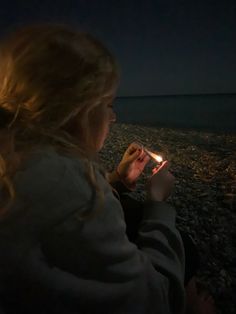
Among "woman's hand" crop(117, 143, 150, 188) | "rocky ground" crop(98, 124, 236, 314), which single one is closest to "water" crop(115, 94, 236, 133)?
"rocky ground" crop(98, 124, 236, 314)

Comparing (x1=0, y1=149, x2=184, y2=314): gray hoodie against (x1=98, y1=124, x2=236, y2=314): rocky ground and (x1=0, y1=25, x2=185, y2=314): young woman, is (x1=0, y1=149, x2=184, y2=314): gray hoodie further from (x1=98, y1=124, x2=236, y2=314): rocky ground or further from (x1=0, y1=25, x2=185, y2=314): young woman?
(x1=98, y1=124, x2=236, y2=314): rocky ground

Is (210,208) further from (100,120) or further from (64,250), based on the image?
(64,250)

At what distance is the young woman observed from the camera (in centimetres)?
84

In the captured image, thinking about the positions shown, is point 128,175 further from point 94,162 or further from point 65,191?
point 65,191

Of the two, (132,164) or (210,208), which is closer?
(132,164)

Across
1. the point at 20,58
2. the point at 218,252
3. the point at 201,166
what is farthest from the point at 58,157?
the point at 201,166

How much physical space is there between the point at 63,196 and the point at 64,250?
0.16 m

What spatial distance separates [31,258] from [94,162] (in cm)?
36

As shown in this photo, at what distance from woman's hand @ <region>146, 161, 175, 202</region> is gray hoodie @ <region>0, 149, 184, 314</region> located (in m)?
0.57

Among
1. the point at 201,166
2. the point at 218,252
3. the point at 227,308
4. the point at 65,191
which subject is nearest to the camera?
the point at 65,191

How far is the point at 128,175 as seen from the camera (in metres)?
2.25

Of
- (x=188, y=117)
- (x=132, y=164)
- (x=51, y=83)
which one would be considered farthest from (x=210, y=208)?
(x=188, y=117)

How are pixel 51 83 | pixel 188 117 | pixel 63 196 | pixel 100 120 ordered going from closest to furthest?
pixel 63 196
pixel 51 83
pixel 100 120
pixel 188 117

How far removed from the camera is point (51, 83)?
1024 millimetres
